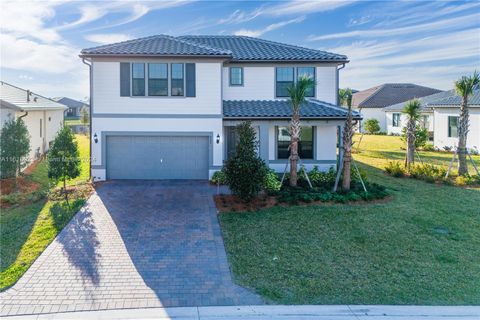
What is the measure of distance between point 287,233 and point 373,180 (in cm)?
895

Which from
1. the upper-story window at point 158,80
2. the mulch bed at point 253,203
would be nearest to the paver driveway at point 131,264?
the mulch bed at point 253,203

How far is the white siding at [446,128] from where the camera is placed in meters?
25.5

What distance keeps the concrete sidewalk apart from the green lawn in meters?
0.22

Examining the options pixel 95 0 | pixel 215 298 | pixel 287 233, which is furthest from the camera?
pixel 95 0

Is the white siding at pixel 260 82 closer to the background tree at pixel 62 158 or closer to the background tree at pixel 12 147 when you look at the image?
the background tree at pixel 62 158

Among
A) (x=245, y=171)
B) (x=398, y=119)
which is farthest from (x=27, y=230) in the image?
(x=398, y=119)

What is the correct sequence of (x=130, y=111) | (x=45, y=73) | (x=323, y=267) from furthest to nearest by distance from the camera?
(x=45, y=73), (x=130, y=111), (x=323, y=267)

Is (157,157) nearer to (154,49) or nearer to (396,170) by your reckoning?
(154,49)

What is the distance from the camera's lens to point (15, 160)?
49.8 ft

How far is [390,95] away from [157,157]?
4060cm

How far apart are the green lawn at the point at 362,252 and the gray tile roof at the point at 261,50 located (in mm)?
7950

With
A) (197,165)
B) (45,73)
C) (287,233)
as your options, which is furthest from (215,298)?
(45,73)

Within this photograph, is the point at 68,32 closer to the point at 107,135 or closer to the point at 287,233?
the point at 107,135

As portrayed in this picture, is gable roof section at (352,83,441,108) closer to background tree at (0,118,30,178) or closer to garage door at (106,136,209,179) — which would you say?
garage door at (106,136,209,179)
